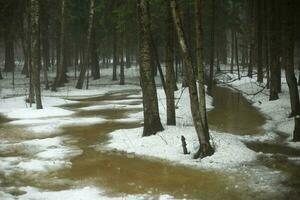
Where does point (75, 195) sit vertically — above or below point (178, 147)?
below

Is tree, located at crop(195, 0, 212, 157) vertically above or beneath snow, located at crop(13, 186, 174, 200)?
above

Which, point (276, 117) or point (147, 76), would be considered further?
point (276, 117)

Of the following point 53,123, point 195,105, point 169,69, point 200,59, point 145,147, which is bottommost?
point 145,147

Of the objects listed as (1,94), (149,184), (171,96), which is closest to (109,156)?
(149,184)

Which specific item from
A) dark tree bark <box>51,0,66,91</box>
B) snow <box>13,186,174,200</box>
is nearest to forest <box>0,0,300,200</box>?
snow <box>13,186,174,200</box>

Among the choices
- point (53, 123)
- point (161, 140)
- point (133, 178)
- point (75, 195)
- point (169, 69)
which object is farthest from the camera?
point (53, 123)

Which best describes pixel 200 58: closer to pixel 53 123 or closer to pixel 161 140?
pixel 161 140

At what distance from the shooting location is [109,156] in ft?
45.3

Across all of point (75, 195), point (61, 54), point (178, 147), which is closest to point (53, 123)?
point (178, 147)

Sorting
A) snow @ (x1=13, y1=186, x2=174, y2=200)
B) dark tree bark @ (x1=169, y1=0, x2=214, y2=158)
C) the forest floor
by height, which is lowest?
snow @ (x1=13, y1=186, x2=174, y2=200)

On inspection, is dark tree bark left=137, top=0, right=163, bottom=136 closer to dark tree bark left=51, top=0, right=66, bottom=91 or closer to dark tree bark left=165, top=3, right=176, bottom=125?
dark tree bark left=165, top=3, right=176, bottom=125

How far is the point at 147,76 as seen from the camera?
50.1 ft

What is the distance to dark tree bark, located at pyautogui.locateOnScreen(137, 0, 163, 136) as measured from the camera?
14.9 metres

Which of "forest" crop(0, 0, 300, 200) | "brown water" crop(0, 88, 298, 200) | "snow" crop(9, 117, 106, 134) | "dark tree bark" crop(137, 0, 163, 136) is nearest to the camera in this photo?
"brown water" crop(0, 88, 298, 200)
